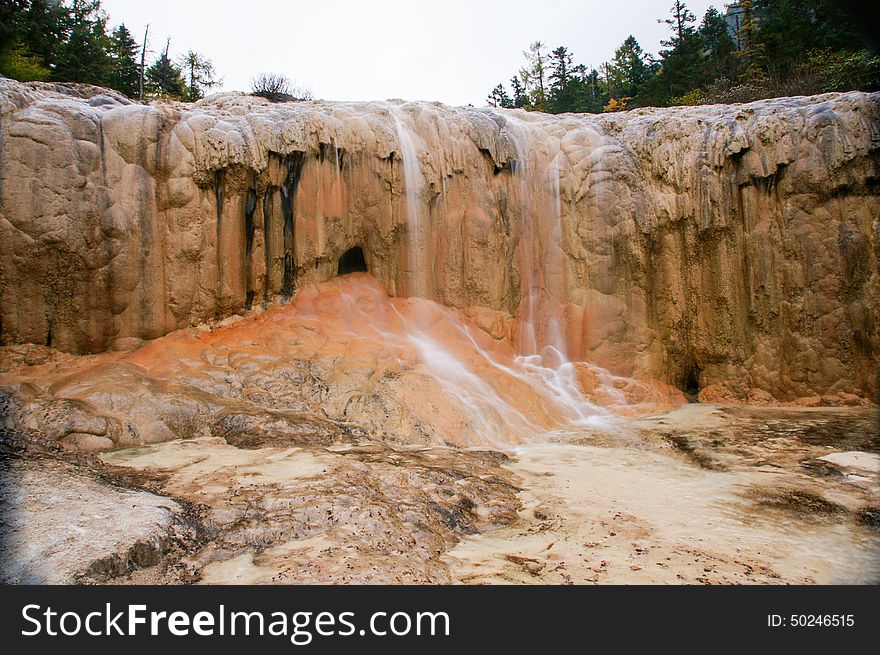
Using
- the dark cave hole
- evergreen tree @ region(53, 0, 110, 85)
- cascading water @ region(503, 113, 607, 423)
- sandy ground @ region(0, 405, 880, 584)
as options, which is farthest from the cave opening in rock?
evergreen tree @ region(53, 0, 110, 85)

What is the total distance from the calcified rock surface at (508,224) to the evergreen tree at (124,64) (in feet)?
60.7

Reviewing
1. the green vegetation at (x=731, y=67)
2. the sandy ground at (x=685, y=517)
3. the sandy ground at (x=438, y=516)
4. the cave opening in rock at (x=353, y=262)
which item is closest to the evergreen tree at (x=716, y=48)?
the green vegetation at (x=731, y=67)

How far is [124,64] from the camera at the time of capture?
28.9 meters

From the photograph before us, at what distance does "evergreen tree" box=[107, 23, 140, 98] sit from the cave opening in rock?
2062cm

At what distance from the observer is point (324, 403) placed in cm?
779

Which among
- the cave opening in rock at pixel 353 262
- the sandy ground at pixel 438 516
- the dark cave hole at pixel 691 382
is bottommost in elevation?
the dark cave hole at pixel 691 382

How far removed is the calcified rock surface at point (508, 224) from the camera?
8.43m

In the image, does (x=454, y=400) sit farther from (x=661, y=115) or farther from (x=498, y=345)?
(x=661, y=115)

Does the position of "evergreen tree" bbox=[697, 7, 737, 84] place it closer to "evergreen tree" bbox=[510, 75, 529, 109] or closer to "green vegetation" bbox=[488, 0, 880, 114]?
"green vegetation" bbox=[488, 0, 880, 114]

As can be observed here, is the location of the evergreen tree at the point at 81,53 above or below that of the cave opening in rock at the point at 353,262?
Result: above

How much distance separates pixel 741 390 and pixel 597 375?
2.76 metres

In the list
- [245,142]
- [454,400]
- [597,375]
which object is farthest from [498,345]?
[245,142]

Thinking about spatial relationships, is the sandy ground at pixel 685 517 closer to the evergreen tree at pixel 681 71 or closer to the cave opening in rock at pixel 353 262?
the cave opening in rock at pixel 353 262

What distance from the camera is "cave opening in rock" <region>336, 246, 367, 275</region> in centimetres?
1103
